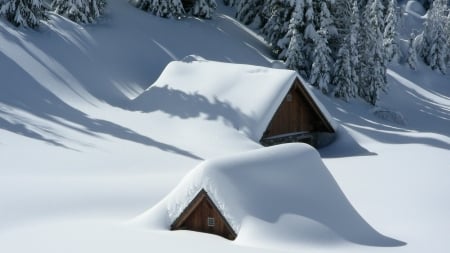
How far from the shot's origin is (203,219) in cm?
1261

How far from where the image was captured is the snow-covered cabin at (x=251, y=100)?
25.0 meters

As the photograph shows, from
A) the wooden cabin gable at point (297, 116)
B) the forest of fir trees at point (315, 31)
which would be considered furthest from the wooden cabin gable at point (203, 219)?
the forest of fir trees at point (315, 31)

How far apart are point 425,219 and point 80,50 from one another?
21.3 m

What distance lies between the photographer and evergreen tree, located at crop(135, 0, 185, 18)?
124ft

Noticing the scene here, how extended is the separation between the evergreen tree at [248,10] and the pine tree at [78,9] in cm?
1332

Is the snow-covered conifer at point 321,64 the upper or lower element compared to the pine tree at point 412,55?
upper

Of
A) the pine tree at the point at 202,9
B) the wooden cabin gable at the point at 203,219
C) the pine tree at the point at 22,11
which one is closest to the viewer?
the wooden cabin gable at the point at 203,219

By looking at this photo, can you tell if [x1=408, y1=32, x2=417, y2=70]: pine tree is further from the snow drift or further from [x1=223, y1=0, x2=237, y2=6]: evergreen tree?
the snow drift

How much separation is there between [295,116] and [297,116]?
0.14 m

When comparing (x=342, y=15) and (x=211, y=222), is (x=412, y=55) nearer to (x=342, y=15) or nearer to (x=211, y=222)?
(x=342, y=15)

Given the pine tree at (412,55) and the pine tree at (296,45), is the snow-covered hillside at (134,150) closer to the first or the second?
the pine tree at (296,45)

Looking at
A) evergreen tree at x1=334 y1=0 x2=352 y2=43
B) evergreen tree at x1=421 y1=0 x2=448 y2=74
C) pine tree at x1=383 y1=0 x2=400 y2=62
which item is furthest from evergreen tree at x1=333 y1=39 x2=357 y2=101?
evergreen tree at x1=421 y1=0 x2=448 y2=74

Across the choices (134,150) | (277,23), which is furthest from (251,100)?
(277,23)

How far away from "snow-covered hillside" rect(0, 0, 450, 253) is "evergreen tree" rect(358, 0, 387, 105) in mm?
3102
